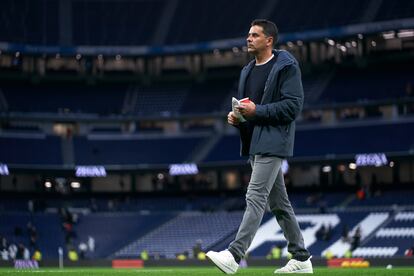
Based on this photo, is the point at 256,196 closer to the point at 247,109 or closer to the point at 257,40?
the point at 247,109

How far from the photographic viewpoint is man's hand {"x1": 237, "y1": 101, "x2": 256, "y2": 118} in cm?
1037

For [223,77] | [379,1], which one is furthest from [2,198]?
[379,1]

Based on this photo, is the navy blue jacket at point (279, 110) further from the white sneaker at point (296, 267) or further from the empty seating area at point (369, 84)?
the empty seating area at point (369, 84)

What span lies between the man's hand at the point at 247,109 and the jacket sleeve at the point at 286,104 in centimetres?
10

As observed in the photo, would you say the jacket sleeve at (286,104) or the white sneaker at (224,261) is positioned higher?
the jacket sleeve at (286,104)

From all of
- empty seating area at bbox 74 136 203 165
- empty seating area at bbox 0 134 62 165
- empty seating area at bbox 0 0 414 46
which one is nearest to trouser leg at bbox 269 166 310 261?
empty seating area at bbox 74 136 203 165

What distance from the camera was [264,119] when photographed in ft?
34.8

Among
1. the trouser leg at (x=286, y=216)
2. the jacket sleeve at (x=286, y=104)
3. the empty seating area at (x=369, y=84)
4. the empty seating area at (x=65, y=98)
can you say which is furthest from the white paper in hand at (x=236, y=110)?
the empty seating area at (x=65, y=98)

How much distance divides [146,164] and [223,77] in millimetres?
11594

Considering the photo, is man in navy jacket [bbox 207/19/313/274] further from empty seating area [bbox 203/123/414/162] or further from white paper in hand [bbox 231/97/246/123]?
empty seating area [bbox 203/123/414/162]

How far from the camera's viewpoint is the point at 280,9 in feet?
228

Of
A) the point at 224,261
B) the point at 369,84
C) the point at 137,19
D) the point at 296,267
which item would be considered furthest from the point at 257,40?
the point at 137,19

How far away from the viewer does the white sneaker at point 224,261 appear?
1027 cm

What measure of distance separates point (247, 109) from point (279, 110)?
0.45 m
